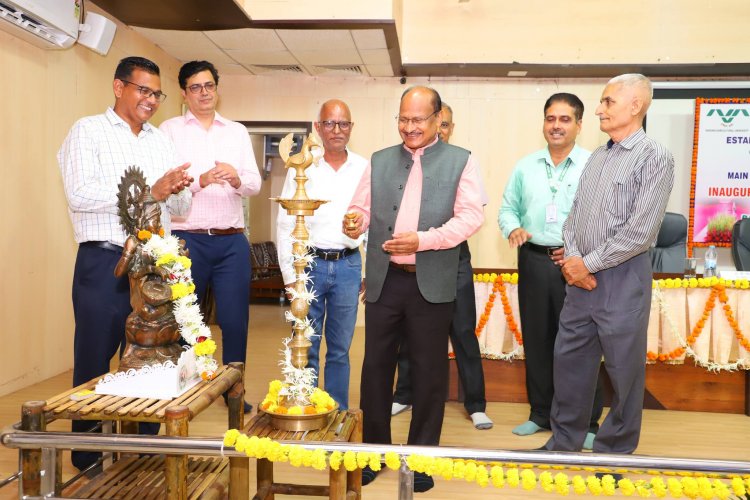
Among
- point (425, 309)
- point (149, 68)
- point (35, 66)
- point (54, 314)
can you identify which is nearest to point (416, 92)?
point (425, 309)

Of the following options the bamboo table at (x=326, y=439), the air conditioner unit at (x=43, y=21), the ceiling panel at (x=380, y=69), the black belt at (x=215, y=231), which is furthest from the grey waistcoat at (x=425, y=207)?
the ceiling panel at (x=380, y=69)

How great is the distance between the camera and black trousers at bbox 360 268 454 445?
2533 millimetres

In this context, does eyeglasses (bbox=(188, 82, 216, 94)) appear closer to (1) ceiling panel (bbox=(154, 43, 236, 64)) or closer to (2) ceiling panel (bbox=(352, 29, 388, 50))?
(2) ceiling panel (bbox=(352, 29, 388, 50))

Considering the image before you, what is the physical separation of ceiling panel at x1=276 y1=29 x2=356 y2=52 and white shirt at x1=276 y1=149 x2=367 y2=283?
2469mm

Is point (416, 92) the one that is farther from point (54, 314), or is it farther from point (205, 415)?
point (54, 314)

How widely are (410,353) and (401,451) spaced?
1085mm

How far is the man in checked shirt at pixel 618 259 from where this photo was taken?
8.04 feet

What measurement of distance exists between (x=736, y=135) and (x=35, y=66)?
623 cm

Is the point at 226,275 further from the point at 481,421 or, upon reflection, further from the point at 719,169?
the point at 719,169

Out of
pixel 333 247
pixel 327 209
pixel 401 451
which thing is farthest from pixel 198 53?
pixel 401 451

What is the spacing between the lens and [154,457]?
2391 mm

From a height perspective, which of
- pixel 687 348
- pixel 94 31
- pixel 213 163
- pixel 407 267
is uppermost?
pixel 94 31

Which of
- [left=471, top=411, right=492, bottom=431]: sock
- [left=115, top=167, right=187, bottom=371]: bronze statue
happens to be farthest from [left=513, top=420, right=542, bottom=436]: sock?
[left=115, top=167, right=187, bottom=371]: bronze statue

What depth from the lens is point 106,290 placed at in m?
2.56
